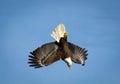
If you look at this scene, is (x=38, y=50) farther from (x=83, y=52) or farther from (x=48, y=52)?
(x=83, y=52)

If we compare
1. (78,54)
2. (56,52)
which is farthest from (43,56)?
(78,54)

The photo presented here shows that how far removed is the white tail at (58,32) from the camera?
33.7 m

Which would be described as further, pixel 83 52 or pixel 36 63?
pixel 83 52

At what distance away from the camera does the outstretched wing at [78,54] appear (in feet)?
112

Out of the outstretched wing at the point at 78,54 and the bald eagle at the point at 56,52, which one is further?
the outstretched wing at the point at 78,54

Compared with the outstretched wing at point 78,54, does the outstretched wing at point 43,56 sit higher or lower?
lower

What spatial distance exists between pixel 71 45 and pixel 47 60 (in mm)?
1332

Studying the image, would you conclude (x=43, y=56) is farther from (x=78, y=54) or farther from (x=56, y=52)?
(x=78, y=54)

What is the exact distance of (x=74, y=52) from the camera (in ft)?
113

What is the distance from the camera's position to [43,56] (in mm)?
33250

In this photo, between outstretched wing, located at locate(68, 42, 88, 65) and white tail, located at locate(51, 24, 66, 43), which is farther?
outstretched wing, located at locate(68, 42, 88, 65)

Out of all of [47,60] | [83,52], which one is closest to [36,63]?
[47,60]

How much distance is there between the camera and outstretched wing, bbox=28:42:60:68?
33.1m

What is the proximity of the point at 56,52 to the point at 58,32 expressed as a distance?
0.82 m
